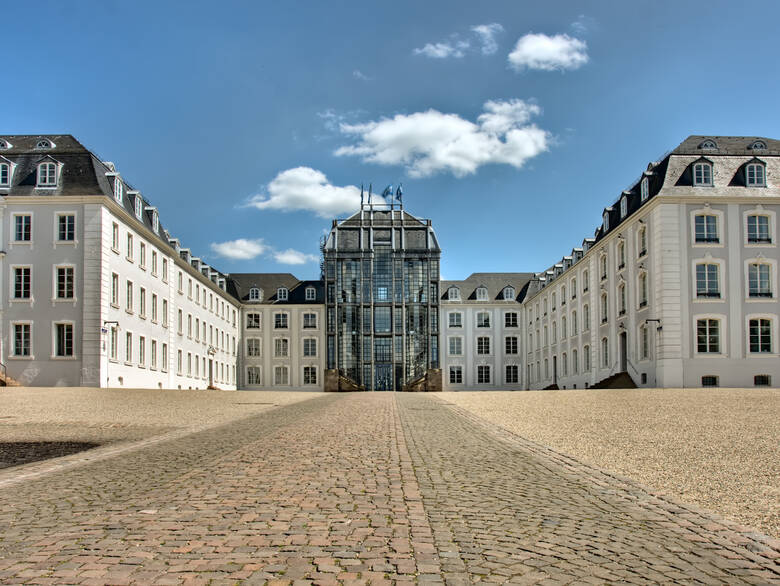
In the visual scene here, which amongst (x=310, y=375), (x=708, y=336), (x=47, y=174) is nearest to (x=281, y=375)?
(x=310, y=375)

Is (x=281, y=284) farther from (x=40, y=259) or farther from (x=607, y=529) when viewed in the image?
(x=607, y=529)

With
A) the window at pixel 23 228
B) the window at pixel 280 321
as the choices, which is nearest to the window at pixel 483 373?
the window at pixel 280 321

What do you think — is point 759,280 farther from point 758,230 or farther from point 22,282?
point 22,282

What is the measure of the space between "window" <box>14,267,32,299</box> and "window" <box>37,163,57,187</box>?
447 centimetres

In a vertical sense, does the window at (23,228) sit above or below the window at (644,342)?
above

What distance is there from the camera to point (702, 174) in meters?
39.4

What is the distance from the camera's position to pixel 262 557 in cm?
520

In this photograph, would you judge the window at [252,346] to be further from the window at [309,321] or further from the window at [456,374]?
the window at [456,374]

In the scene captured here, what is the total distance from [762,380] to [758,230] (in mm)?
7609

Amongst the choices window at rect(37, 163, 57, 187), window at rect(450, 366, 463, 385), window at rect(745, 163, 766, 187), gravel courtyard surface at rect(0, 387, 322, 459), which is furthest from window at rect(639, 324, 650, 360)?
window at rect(450, 366, 463, 385)

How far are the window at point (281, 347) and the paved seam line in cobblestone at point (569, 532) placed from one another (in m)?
65.4

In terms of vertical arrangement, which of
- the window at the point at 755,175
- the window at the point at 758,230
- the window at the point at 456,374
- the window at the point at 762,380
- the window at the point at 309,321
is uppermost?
the window at the point at 755,175

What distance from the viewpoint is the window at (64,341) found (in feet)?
127

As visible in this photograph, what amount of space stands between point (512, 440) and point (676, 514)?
6.59 metres
